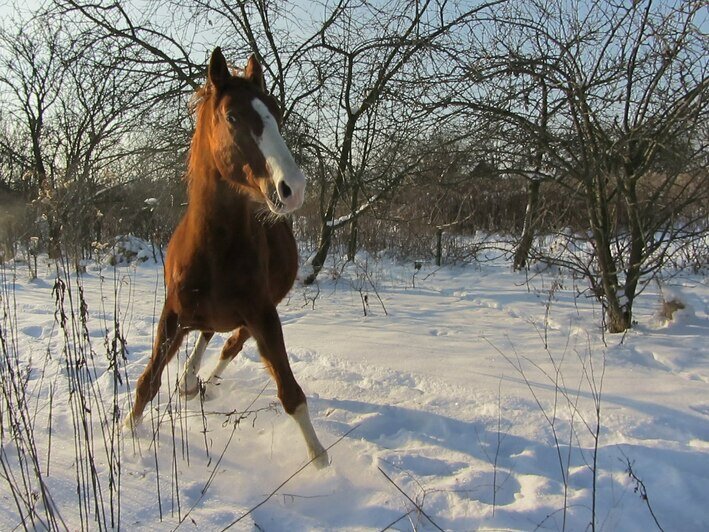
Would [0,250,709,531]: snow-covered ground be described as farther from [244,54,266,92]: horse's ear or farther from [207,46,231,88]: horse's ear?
[244,54,266,92]: horse's ear

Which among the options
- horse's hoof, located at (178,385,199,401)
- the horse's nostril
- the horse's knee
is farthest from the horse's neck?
horse's hoof, located at (178,385,199,401)

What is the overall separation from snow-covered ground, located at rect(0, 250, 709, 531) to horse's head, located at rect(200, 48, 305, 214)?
0.92 meters

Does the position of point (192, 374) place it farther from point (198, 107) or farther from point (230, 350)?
point (198, 107)

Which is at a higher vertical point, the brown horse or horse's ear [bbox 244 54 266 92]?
horse's ear [bbox 244 54 266 92]

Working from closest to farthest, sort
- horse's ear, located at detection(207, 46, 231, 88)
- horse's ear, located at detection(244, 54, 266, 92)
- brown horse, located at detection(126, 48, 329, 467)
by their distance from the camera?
brown horse, located at detection(126, 48, 329, 467) < horse's ear, located at detection(207, 46, 231, 88) < horse's ear, located at detection(244, 54, 266, 92)

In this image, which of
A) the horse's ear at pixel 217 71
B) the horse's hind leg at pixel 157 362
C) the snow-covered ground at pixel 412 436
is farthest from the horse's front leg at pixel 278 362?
the horse's ear at pixel 217 71

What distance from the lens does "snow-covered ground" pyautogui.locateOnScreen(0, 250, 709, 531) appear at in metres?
1.79

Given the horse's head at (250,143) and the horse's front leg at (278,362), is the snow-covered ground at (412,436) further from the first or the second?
the horse's head at (250,143)

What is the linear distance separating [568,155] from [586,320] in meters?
1.77

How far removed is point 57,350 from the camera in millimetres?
4090

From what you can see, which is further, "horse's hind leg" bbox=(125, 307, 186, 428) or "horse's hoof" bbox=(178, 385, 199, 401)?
"horse's hoof" bbox=(178, 385, 199, 401)

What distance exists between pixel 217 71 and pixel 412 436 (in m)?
2.14

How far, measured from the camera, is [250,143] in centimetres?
205

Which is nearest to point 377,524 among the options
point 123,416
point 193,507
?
point 193,507
